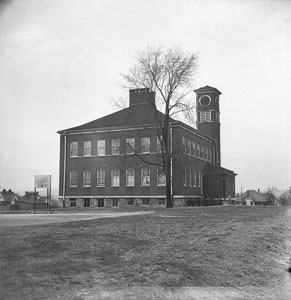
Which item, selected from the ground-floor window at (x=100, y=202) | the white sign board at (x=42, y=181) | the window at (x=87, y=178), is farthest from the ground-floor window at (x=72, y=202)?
the white sign board at (x=42, y=181)

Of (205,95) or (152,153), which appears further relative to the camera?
(205,95)

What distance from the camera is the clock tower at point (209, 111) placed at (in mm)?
44156

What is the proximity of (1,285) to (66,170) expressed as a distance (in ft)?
114

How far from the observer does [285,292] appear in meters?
6.90

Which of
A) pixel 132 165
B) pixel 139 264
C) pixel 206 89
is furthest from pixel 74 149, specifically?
pixel 139 264

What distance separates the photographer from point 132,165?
37.9m

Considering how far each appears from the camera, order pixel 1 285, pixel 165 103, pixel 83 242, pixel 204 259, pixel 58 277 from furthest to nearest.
Result: pixel 165 103 < pixel 83 242 < pixel 204 259 < pixel 58 277 < pixel 1 285

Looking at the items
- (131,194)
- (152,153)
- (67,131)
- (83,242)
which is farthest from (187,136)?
(83,242)

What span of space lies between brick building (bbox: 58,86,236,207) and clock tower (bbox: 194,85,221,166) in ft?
10.3

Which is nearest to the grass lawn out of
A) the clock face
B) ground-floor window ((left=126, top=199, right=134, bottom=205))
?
ground-floor window ((left=126, top=199, right=134, bottom=205))

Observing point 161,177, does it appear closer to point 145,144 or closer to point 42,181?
point 145,144

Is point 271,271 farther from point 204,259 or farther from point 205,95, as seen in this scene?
point 205,95

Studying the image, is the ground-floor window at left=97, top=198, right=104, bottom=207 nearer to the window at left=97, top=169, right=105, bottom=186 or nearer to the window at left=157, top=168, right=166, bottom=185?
the window at left=97, top=169, right=105, bottom=186

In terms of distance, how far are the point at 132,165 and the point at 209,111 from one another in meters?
12.0
